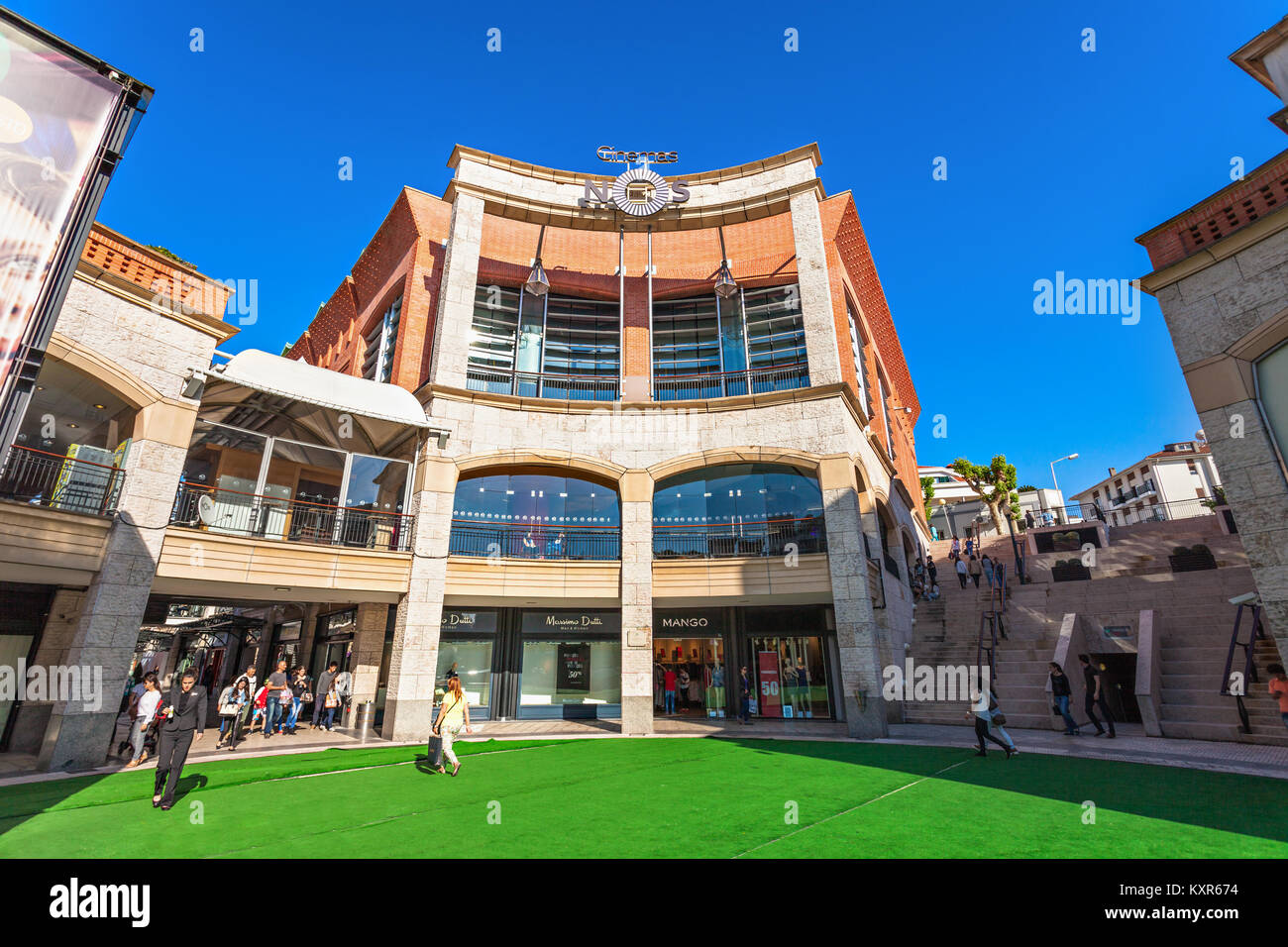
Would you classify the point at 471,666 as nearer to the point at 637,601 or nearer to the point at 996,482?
the point at 637,601

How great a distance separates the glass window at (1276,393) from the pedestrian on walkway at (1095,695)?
658cm

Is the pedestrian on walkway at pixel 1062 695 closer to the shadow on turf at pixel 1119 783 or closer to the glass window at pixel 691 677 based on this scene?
the shadow on turf at pixel 1119 783

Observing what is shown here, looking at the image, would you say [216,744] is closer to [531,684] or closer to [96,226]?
[531,684]

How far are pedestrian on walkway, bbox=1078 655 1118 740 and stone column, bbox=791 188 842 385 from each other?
9.90 m

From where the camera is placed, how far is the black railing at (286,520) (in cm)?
1463

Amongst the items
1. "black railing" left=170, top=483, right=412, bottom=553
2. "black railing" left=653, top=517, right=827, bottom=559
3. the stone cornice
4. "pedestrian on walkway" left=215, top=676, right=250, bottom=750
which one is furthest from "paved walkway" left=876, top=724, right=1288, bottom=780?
the stone cornice

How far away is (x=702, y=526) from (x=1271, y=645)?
14.0 m

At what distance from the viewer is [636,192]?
21.8 m

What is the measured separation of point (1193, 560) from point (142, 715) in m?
31.3

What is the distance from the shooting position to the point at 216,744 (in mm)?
14242

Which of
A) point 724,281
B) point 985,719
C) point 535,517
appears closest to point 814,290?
point 724,281

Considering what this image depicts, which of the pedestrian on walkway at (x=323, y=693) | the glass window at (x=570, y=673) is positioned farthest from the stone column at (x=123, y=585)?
the glass window at (x=570, y=673)

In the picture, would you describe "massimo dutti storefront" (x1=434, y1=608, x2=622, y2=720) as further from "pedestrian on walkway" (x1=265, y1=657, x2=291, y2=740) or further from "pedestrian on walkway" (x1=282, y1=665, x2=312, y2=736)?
"pedestrian on walkway" (x1=265, y1=657, x2=291, y2=740)

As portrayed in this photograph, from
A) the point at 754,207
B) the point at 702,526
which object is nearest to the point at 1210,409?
the point at 702,526
